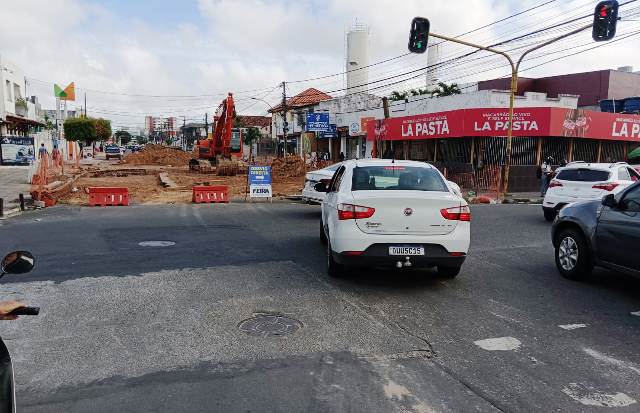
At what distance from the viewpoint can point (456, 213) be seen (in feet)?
21.1

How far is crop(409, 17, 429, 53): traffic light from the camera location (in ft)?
54.0

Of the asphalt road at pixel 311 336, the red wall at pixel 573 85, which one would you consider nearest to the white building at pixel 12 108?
the asphalt road at pixel 311 336

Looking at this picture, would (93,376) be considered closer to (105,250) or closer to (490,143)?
(105,250)

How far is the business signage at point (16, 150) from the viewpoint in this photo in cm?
3528

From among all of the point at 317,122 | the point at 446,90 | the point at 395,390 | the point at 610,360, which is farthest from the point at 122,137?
the point at 610,360

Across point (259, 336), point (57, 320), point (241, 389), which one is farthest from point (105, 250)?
point (241, 389)

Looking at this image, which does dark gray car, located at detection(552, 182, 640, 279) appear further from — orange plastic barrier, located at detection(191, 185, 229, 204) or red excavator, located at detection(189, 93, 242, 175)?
red excavator, located at detection(189, 93, 242, 175)

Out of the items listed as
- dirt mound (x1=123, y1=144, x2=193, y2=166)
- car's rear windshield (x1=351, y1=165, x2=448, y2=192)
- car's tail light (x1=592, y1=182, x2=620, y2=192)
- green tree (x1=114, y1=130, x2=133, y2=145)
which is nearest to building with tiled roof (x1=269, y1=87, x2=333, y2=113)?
dirt mound (x1=123, y1=144, x2=193, y2=166)

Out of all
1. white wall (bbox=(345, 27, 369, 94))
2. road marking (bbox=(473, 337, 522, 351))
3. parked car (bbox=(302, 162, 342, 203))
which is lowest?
road marking (bbox=(473, 337, 522, 351))

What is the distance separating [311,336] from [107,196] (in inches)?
531

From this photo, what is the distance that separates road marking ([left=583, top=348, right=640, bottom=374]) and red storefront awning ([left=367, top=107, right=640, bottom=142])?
72.6ft

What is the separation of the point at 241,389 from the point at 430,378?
59.0 inches

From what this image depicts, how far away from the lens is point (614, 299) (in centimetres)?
636

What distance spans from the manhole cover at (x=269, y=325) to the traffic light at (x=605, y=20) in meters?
14.8
